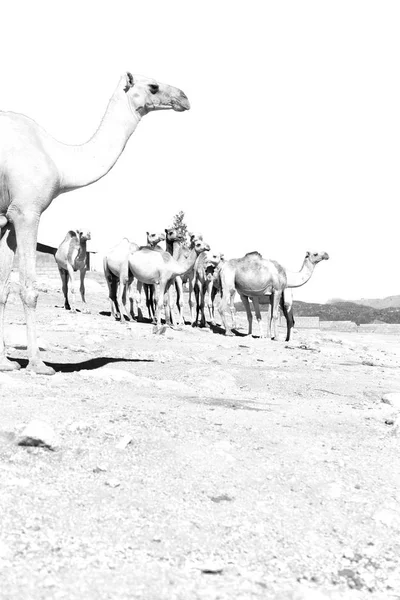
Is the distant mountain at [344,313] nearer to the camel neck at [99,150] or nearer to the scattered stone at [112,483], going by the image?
the camel neck at [99,150]

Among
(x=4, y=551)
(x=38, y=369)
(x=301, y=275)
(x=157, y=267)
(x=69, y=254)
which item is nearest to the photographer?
(x=4, y=551)

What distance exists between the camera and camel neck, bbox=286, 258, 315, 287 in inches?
783

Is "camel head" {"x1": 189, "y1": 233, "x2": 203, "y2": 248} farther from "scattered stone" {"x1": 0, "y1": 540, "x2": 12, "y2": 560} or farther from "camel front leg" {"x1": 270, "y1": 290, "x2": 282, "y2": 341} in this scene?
"scattered stone" {"x1": 0, "y1": 540, "x2": 12, "y2": 560}

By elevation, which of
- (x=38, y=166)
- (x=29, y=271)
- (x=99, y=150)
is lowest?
(x=29, y=271)

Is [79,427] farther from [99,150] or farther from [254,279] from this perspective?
[254,279]

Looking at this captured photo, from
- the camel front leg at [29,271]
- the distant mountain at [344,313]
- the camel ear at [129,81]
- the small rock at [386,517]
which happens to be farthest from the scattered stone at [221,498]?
the distant mountain at [344,313]

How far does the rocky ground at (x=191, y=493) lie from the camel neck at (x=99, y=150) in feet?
7.04

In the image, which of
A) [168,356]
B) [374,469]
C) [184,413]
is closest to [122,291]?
[168,356]

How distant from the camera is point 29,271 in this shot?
25.7 feet

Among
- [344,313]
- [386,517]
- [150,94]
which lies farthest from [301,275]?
[344,313]

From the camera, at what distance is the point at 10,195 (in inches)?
304

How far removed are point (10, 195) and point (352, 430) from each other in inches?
163

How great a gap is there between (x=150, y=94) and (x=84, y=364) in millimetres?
3362

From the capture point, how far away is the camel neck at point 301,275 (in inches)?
783
